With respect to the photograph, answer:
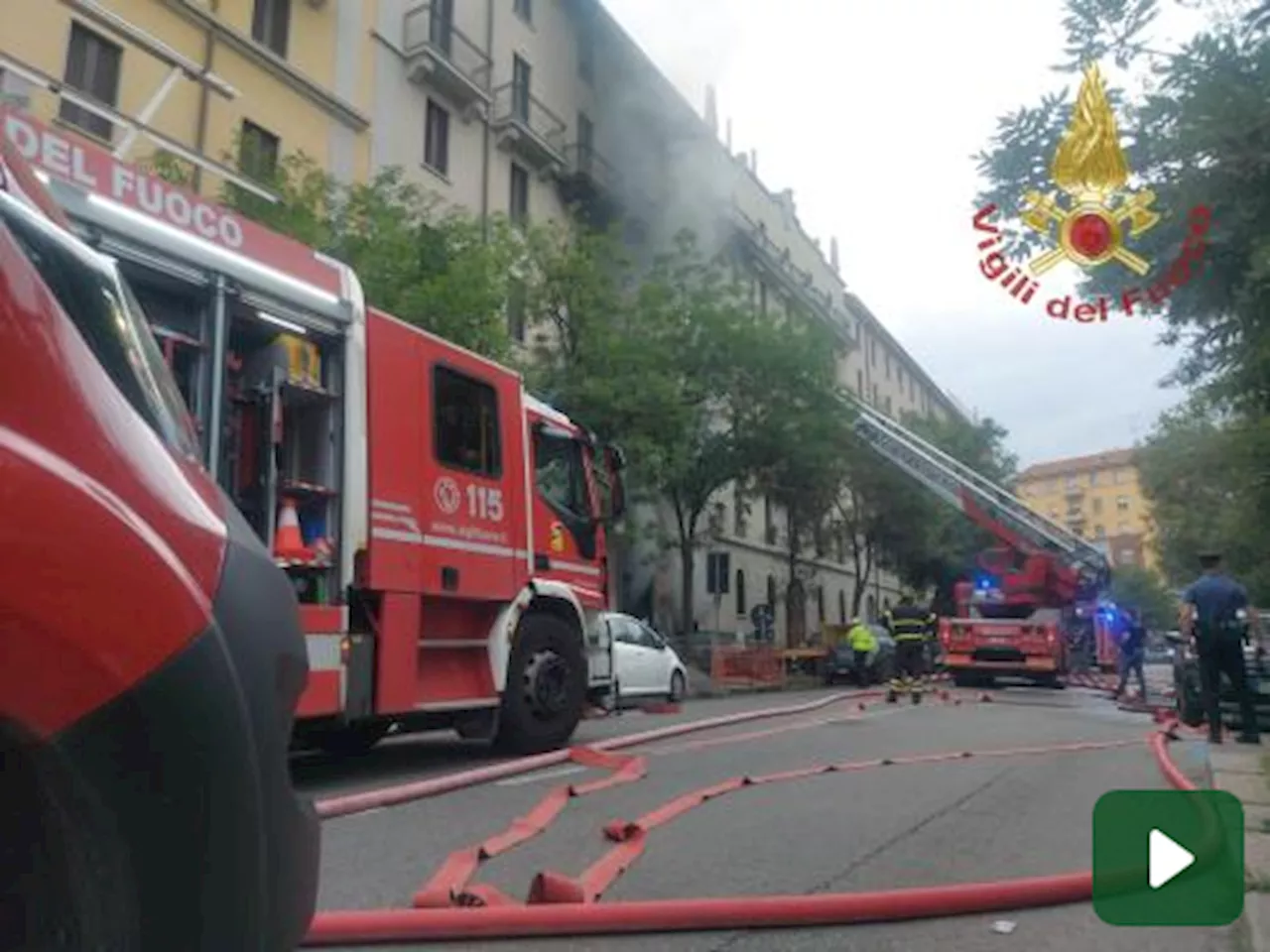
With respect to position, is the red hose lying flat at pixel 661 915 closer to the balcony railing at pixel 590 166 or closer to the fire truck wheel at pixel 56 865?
the fire truck wheel at pixel 56 865

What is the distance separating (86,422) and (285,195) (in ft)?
44.1

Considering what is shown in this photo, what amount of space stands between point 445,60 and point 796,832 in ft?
67.8

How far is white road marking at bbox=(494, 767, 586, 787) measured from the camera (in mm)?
7172

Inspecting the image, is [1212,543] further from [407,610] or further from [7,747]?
[7,747]

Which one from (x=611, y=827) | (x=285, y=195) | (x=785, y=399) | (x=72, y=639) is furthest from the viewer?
(x=785, y=399)

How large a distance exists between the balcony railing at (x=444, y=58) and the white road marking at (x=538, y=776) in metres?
18.3

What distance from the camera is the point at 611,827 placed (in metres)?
5.25

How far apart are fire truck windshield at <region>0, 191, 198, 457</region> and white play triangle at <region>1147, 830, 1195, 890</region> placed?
12.5 feet

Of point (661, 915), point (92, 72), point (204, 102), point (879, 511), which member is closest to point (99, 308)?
point (661, 915)

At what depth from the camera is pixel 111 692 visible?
1668 mm

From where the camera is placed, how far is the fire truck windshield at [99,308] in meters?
2.05

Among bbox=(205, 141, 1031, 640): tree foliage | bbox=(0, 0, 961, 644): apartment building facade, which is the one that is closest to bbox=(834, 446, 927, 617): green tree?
bbox=(0, 0, 961, 644): apartment building facade

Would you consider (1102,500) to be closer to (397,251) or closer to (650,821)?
(397,251)

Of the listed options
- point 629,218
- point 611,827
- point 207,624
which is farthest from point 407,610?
point 629,218
